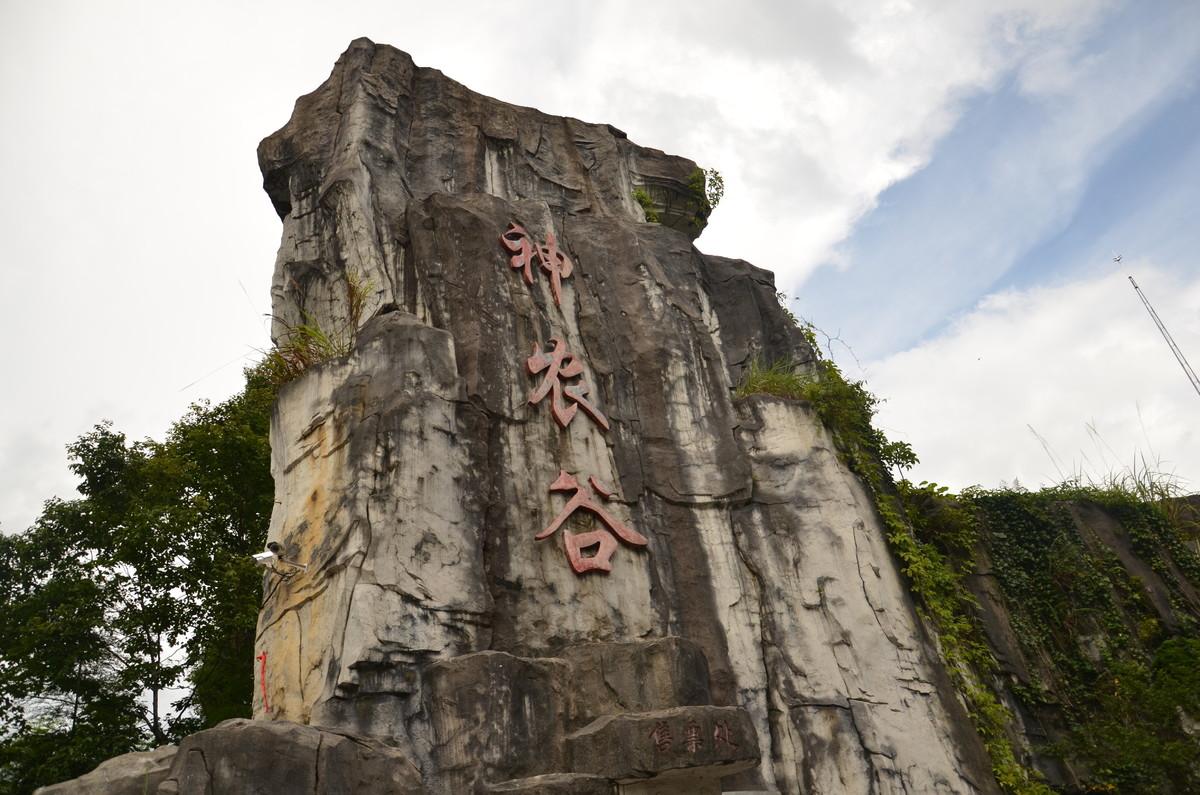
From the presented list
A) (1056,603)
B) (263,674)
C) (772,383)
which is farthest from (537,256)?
(1056,603)

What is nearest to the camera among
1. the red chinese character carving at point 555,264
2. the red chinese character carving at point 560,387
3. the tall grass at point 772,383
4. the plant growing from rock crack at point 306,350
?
the plant growing from rock crack at point 306,350

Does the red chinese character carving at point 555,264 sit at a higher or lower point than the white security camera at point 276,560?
higher

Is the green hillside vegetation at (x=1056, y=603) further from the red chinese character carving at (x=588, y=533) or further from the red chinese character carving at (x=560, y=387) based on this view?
the red chinese character carving at (x=588, y=533)

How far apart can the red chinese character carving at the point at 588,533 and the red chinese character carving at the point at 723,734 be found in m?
1.56

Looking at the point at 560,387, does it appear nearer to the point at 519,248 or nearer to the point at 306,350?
the point at 519,248

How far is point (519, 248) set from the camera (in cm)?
821

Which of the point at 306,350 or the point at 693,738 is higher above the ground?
the point at 306,350

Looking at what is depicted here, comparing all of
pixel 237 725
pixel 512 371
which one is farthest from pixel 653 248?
pixel 237 725

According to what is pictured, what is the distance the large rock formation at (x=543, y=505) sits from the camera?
211 inches

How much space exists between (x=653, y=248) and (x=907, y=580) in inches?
166

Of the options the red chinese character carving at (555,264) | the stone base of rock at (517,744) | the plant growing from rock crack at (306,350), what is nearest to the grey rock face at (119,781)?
the stone base of rock at (517,744)

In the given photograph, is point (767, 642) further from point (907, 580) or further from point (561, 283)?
point (561, 283)

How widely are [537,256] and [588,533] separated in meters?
2.96

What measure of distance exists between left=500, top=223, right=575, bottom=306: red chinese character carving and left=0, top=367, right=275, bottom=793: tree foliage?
164 inches
